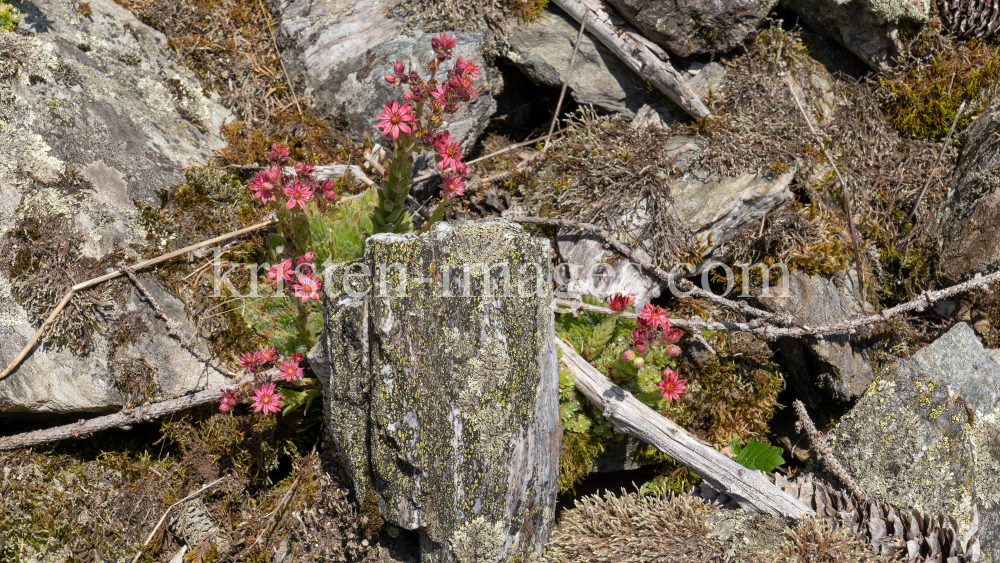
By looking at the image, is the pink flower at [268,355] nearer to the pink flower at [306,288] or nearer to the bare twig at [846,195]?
the pink flower at [306,288]

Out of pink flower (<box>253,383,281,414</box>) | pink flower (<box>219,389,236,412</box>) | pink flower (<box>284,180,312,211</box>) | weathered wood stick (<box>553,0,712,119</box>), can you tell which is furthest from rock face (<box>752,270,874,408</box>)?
pink flower (<box>219,389,236,412</box>)

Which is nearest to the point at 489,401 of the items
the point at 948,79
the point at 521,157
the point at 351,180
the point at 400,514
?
the point at 400,514

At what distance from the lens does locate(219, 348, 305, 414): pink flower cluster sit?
4.03m

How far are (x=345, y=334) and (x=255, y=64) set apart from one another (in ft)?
11.1

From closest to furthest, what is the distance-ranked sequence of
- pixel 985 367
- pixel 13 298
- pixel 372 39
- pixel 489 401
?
pixel 489 401 < pixel 13 298 < pixel 985 367 < pixel 372 39

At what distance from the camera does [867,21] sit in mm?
5590

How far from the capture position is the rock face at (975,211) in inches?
196

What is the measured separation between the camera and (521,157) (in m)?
6.10

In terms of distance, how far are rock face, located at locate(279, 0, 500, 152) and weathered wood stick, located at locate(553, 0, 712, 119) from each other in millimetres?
1015

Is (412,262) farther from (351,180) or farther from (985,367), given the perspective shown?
(985,367)

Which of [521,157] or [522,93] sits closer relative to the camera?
[521,157]

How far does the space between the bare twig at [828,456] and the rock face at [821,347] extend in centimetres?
56

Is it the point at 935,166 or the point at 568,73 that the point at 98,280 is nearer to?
the point at 568,73

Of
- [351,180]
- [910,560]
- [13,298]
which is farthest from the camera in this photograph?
[351,180]
